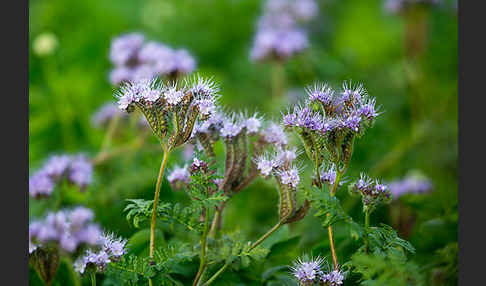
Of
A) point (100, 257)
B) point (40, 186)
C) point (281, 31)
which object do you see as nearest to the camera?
point (100, 257)

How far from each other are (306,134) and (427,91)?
65.1 inches

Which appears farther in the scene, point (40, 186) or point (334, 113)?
point (40, 186)

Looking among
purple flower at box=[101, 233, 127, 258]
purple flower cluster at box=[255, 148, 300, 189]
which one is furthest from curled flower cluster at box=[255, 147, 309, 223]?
purple flower at box=[101, 233, 127, 258]

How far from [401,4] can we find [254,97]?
0.79 metres

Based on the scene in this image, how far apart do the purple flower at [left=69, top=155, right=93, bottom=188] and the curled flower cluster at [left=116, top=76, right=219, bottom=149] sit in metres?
0.62

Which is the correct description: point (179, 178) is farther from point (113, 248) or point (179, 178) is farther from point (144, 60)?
point (144, 60)

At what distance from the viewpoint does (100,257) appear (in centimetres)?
91

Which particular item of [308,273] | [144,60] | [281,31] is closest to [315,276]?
[308,273]

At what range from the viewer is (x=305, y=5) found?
2.53m

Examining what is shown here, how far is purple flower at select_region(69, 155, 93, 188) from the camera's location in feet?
4.93

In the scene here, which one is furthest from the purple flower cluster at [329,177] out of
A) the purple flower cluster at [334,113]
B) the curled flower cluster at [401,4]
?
the curled flower cluster at [401,4]

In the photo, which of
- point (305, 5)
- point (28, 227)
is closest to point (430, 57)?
point (305, 5)

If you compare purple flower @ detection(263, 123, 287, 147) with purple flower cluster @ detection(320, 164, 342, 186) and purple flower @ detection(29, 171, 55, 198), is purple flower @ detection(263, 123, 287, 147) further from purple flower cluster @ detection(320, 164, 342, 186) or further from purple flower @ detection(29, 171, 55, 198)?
purple flower @ detection(29, 171, 55, 198)

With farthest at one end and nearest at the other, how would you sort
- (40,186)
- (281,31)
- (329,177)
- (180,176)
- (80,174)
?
(281,31) → (80,174) → (40,186) → (180,176) → (329,177)
